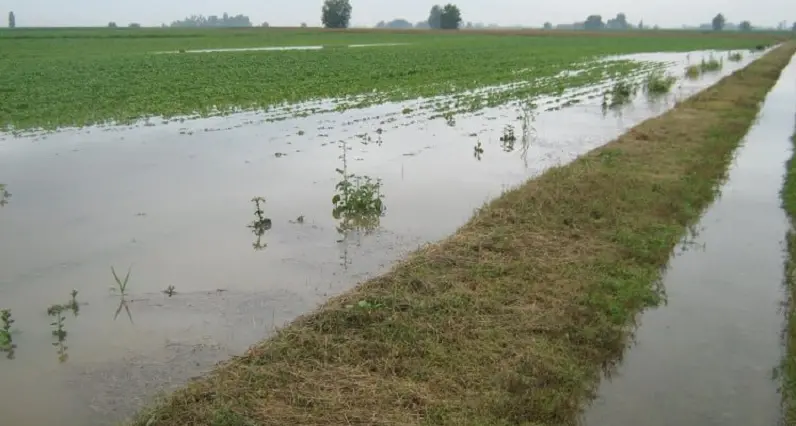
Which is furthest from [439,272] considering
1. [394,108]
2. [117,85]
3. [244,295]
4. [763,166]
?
[117,85]

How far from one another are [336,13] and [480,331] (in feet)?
360

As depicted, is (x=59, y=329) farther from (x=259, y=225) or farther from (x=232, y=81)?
(x=232, y=81)

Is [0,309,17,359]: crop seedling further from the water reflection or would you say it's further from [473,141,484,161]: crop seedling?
[473,141,484,161]: crop seedling

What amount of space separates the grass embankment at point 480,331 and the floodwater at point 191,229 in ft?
2.39

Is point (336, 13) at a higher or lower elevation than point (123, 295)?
higher

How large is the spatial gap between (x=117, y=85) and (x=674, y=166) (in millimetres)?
20464

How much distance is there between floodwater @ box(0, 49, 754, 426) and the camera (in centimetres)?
565

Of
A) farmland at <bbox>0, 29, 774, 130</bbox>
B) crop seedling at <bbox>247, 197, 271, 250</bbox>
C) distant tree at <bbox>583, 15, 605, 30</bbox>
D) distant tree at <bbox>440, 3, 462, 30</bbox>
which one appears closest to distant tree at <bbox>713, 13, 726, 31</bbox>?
distant tree at <bbox>583, 15, 605, 30</bbox>

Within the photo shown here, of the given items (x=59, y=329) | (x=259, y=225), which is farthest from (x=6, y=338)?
(x=259, y=225)

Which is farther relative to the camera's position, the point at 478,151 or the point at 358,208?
the point at 478,151

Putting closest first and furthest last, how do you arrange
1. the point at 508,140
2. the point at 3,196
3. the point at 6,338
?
1. the point at 6,338
2. the point at 3,196
3. the point at 508,140

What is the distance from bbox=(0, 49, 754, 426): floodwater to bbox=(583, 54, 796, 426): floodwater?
10.4ft

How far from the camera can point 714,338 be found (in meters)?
5.96

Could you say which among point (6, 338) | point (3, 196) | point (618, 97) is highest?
point (618, 97)
